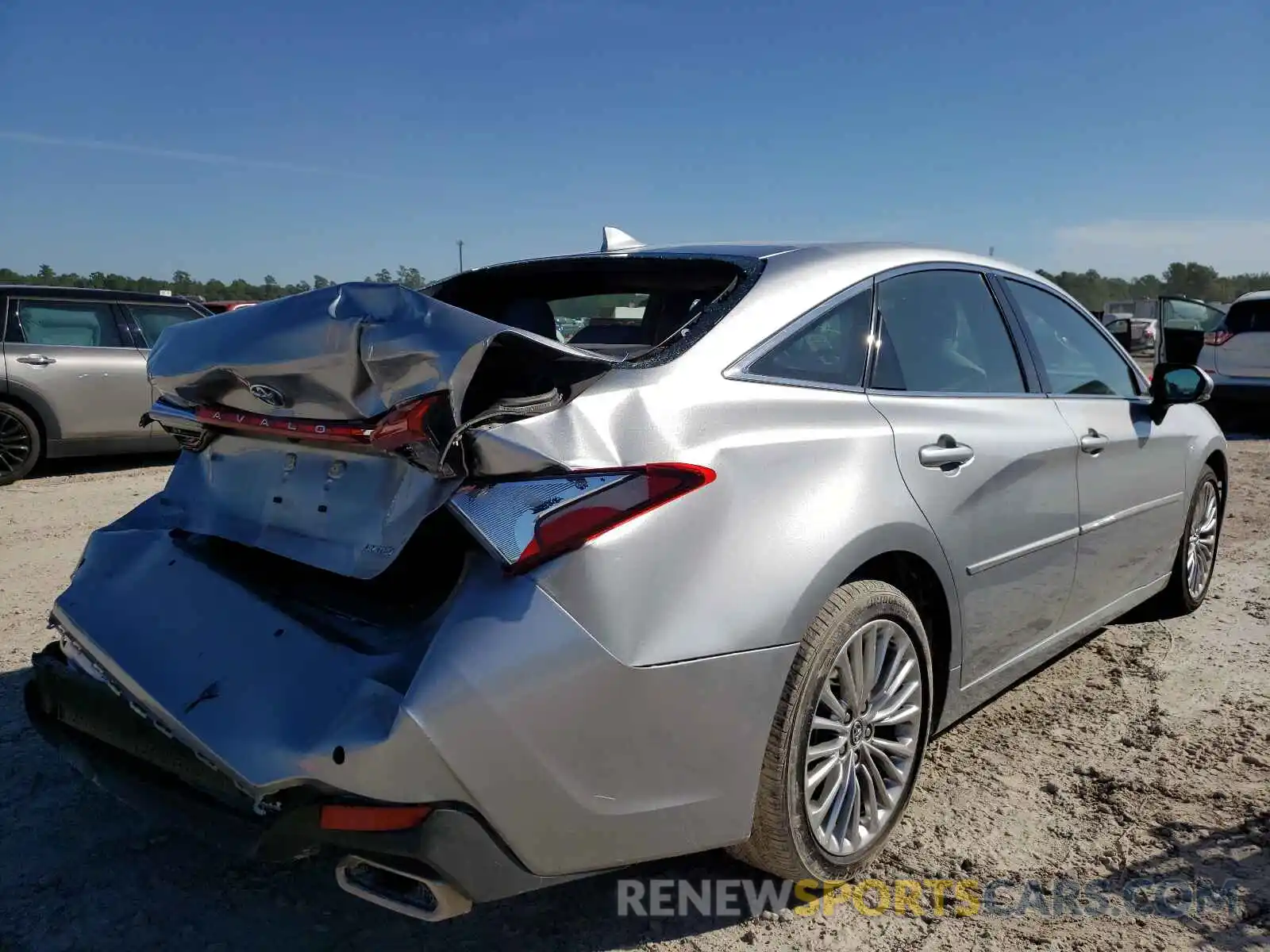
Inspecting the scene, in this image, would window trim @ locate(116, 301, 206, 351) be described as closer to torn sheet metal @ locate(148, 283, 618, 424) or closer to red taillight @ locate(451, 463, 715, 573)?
torn sheet metal @ locate(148, 283, 618, 424)

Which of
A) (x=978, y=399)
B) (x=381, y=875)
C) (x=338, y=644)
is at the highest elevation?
(x=978, y=399)

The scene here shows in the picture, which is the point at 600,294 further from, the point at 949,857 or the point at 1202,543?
the point at 1202,543

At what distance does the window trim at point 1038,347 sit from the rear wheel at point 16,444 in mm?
7852

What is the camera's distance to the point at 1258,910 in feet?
7.88

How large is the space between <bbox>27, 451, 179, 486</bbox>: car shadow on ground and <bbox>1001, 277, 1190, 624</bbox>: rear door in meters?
8.00

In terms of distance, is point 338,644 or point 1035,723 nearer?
point 338,644

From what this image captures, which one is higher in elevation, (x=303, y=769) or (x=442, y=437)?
(x=442, y=437)

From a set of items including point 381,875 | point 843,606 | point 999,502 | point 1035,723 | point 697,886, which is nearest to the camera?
point 381,875

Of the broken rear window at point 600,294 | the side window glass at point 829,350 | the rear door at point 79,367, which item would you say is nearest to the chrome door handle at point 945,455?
the side window glass at point 829,350

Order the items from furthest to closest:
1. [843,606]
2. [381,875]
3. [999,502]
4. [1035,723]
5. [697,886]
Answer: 1. [1035,723]
2. [999,502]
3. [697,886]
4. [843,606]
5. [381,875]

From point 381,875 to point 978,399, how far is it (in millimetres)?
2177

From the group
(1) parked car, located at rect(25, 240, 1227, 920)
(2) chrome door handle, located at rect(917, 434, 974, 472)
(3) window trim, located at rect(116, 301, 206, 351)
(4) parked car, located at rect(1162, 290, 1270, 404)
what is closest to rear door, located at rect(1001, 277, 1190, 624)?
(1) parked car, located at rect(25, 240, 1227, 920)

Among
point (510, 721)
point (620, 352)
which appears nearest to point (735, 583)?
point (510, 721)

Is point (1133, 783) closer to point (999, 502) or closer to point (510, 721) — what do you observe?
point (999, 502)
